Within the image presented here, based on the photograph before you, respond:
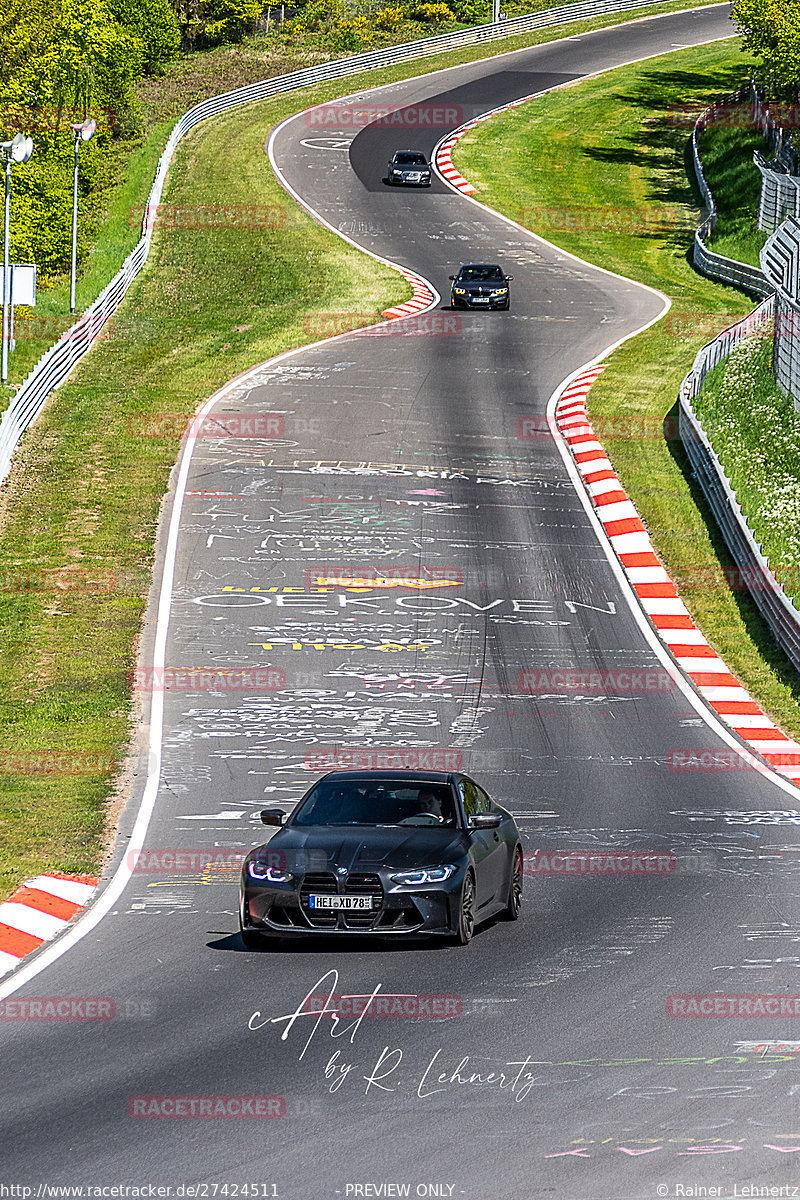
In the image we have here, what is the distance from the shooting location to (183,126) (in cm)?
7919

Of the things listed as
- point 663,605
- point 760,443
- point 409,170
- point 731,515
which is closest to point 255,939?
point 663,605

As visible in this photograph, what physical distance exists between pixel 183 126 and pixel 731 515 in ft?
190

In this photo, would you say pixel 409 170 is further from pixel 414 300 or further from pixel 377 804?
pixel 377 804

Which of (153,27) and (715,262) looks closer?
(715,262)

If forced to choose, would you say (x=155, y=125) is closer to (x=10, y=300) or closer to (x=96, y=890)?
(x=10, y=300)

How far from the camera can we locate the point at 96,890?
→ 13891 mm

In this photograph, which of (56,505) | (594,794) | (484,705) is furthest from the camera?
(56,505)

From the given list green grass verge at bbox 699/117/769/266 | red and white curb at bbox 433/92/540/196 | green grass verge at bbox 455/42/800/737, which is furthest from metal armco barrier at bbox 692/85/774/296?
red and white curb at bbox 433/92/540/196

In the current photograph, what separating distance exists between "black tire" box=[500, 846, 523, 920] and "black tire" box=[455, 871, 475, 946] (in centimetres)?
92

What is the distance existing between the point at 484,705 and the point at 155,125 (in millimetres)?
67883

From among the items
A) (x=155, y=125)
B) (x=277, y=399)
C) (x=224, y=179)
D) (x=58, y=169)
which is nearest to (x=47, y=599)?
(x=277, y=399)

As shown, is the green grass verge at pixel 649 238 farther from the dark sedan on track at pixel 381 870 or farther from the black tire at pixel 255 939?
the black tire at pixel 255 939

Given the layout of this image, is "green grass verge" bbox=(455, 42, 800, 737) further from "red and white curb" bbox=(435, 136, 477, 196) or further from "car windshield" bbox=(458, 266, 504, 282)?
"car windshield" bbox=(458, 266, 504, 282)

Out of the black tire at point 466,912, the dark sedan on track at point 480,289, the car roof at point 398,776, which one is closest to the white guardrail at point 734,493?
the dark sedan on track at point 480,289
